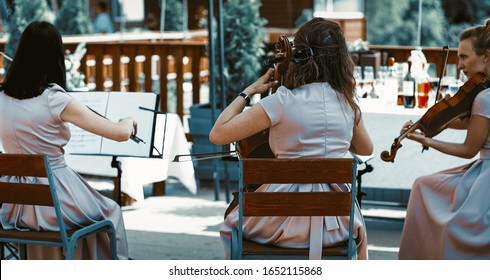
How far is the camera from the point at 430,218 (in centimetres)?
370

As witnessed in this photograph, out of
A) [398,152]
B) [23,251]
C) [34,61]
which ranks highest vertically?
[34,61]

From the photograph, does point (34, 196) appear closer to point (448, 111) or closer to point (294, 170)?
point (294, 170)

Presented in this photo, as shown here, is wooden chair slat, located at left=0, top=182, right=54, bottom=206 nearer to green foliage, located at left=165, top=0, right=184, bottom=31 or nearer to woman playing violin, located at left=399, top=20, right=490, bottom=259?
woman playing violin, located at left=399, top=20, right=490, bottom=259

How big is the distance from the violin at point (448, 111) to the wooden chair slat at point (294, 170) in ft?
1.78

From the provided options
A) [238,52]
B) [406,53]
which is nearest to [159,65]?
[238,52]

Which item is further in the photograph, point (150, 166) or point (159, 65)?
point (159, 65)

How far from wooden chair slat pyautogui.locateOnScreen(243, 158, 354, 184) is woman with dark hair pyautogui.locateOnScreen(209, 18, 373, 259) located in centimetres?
20

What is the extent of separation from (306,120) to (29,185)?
1156mm

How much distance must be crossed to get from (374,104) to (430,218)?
1.85m

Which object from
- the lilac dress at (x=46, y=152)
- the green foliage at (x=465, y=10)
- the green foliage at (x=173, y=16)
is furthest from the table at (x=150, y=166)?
the green foliage at (x=465, y=10)

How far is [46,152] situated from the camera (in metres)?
3.69

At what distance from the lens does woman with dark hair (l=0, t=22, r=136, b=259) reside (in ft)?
11.8

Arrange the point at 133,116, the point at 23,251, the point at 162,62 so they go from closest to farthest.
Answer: the point at 23,251 → the point at 133,116 → the point at 162,62

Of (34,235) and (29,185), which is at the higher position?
(29,185)
